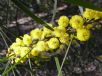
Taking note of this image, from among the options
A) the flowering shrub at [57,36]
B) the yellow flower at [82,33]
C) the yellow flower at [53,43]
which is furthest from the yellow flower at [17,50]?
the yellow flower at [82,33]

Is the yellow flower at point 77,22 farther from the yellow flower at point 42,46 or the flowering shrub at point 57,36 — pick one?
the yellow flower at point 42,46

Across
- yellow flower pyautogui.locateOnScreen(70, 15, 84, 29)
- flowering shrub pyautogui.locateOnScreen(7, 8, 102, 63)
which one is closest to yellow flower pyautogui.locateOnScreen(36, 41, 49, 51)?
flowering shrub pyautogui.locateOnScreen(7, 8, 102, 63)

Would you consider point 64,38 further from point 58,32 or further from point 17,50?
point 17,50

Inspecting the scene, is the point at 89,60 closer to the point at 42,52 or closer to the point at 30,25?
the point at 30,25

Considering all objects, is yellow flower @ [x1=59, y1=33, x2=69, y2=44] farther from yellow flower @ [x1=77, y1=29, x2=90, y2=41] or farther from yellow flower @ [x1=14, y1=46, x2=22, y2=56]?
yellow flower @ [x1=14, y1=46, x2=22, y2=56]

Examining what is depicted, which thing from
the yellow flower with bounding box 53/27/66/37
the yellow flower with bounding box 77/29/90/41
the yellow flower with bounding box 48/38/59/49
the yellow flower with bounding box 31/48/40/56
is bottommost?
the yellow flower with bounding box 31/48/40/56

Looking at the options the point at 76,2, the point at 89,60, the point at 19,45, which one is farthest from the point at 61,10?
the point at 76,2

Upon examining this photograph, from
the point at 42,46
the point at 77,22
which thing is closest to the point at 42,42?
the point at 42,46

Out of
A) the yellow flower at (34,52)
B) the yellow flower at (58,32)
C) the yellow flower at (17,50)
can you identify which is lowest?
the yellow flower at (34,52)

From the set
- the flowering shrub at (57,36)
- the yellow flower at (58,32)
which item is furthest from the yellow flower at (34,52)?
the yellow flower at (58,32)

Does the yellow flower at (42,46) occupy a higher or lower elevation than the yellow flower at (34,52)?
higher
